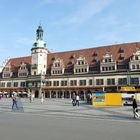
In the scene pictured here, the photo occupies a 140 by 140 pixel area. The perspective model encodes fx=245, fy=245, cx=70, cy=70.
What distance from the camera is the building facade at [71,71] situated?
206 ft

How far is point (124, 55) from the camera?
64875 mm

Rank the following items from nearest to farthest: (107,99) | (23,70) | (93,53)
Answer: (107,99) → (93,53) → (23,70)

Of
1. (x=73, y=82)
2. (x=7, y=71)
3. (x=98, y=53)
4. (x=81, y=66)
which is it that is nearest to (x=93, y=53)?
(x=98, y=53)

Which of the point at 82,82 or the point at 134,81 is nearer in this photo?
the point at 134,81

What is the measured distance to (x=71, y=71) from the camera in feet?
235

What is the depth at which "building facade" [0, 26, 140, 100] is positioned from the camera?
2472 inches

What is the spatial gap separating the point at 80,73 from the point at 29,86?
59.6 feet

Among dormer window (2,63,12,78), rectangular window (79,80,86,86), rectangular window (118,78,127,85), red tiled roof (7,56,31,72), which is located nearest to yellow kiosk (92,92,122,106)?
rectangular window (118,78,127,85)

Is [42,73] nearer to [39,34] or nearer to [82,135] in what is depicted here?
[39,34]

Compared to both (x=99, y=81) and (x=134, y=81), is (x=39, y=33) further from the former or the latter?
(x=134, y=81)

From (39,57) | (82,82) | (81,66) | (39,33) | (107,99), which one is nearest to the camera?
(107,99)

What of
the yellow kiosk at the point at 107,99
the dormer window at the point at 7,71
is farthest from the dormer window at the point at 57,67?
the yellow kiosk at the point at 107,99

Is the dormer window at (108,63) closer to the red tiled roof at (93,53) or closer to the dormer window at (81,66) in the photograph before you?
the red tiled roof at (93,53)

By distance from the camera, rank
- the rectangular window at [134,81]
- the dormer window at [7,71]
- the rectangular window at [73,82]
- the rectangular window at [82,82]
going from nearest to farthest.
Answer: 1. the rectangular window at [134,81]
2. the rectangular window at [82,82]
3. the rectangular window at [73,82]
4. the dormer window at [7,71]
